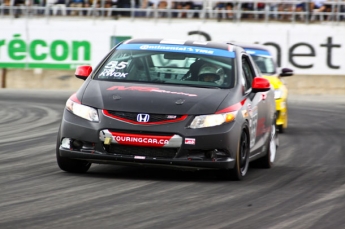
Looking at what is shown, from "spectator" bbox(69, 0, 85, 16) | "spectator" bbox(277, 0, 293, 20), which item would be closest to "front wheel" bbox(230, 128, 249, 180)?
"spectator" bbox(277, 0, 293, 20)

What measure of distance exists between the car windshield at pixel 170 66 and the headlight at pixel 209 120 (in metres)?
0.73

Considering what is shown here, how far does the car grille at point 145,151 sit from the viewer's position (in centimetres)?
878

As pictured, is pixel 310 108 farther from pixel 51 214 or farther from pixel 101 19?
pixel 51 214

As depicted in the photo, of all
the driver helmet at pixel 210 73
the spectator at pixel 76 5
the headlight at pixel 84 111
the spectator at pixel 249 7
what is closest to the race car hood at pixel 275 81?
the driver helmet at pixel 210 73

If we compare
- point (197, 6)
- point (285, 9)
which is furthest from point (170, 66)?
point (197, 6)

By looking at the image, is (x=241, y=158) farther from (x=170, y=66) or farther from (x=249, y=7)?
(x=249, y=7)

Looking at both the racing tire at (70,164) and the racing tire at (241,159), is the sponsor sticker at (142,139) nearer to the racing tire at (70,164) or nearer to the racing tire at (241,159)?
the racing tire at (70,164)

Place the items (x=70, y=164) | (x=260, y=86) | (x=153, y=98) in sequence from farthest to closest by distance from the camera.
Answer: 1. (x=260, y=86)
2. (x=70, y=164)
3. (x=153, y=98)

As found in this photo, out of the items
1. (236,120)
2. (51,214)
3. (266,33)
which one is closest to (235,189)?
(236,120)

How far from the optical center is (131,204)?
738cm

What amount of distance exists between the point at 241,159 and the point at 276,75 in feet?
24.3

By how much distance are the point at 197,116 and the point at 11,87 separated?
872 inches

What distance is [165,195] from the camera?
7.98 metres

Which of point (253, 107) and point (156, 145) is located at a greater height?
point (253, 107)
